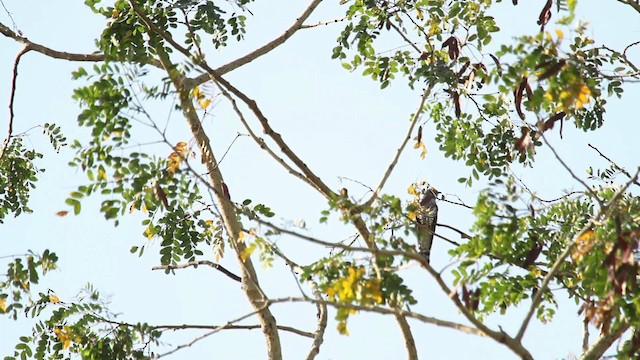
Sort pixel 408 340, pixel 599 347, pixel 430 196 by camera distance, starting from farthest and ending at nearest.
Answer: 1. pixel 430 196
2. pixel 408 340
3. pixel 599 347

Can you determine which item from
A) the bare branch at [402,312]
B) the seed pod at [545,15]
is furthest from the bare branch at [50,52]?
the bare branch at [402,312]

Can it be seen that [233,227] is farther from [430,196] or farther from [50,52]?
[50,52]

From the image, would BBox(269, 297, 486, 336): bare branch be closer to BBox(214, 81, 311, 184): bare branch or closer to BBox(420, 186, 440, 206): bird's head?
BBox(214, 81, 311, 184): bare branch

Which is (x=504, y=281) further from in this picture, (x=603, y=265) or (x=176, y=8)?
(x=176, y=8)

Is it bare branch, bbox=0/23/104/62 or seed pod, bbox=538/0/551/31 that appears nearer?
seed pod, bbox=538/0/551/31

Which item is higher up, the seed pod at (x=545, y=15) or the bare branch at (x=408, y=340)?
the seed pod at (x=545, y=15)

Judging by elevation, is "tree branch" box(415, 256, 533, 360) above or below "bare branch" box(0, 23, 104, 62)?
below

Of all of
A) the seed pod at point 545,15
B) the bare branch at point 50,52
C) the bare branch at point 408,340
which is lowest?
the bare branch at point 408,340

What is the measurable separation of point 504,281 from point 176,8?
1.91 m

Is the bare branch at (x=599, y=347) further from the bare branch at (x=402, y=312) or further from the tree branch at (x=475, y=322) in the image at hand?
the bare branch at (x=402, y=312)

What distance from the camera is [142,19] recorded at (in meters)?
4.63

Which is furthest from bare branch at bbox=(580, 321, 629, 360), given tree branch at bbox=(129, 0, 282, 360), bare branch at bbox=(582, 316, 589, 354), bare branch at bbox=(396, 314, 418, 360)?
tree branch at bbox=(129, 0, 282, 360)

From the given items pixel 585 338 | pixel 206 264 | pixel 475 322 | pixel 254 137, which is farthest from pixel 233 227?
pixel 475 322

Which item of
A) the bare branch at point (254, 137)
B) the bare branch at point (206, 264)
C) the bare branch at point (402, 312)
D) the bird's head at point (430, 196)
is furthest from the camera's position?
the bird's head at point (430, 196)
